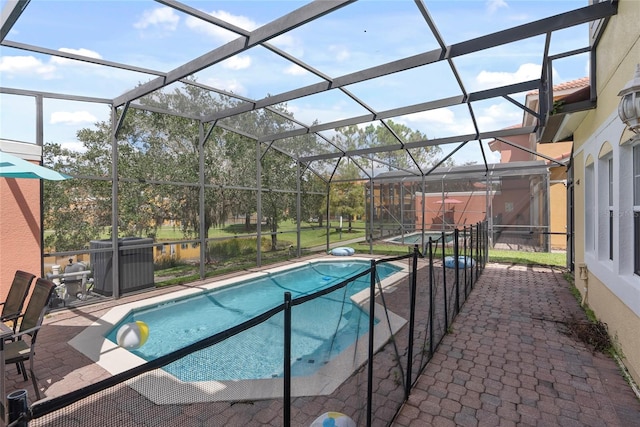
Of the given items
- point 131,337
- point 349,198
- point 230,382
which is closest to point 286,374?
point 230,382

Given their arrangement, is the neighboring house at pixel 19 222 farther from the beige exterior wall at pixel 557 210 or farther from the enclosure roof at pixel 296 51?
the beige exterior wall at pixel 557 210

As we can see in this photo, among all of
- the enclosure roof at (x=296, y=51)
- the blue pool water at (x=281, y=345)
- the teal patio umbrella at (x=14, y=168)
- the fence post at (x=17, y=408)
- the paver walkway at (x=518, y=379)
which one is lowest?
the paver walkway at (x=518, y=379)

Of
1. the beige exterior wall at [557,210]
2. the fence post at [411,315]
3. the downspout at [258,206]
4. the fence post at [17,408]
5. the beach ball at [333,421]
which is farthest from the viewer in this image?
the beige exterior wall at [557,210]

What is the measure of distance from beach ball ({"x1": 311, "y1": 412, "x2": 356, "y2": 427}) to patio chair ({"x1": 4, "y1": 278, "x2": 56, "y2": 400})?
2.58 meters

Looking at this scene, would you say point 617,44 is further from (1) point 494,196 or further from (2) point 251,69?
(1) point 494,196

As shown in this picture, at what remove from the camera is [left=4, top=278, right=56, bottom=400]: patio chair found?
284 centimetres

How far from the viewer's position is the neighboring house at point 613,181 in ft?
10.5

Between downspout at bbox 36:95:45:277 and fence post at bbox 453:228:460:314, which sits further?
downspout at bbox 36:95:45:277

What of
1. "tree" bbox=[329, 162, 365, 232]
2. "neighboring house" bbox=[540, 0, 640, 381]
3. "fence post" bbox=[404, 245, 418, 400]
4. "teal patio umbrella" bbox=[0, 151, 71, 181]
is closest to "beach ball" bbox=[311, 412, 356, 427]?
"fence post" bbox=[404, 245, 418, 400]

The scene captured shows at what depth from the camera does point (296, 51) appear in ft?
16.1

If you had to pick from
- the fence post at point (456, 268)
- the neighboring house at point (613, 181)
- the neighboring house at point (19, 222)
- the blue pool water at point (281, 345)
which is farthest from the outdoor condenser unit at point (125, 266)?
the neighboring house at point (613, 181)

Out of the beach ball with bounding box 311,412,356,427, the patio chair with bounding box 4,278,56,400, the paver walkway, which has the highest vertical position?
the patio chair with bounding box 4,278,56,400

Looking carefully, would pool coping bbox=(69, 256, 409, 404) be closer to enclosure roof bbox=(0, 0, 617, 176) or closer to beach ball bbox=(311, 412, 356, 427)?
beach ball bbox=(311, 412, 356, 427)

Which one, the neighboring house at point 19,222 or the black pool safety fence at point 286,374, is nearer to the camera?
the black pool safety fence at point 286,374
